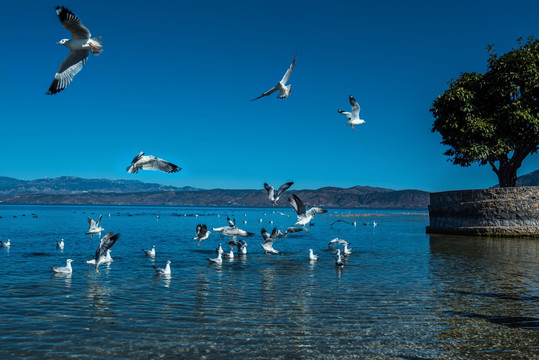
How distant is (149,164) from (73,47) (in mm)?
3865

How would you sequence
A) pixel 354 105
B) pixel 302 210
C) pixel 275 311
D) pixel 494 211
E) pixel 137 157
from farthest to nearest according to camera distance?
pixel 494 211 < pixel 354 105 < pixel 302 210 < pixel 137 157 < pixel 275 311

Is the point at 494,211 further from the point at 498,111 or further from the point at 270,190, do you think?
the point at 270,190

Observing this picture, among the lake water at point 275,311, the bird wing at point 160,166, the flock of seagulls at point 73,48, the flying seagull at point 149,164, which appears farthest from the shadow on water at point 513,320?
the flock of seagulls at point 73,48

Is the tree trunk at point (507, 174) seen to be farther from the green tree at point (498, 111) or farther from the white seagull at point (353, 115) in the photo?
the white seagull at point (353, 115)

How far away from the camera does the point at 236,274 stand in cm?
1683

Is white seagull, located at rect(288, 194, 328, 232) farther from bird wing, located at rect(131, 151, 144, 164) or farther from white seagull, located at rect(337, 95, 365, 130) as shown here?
bird wing, located at rect(131, 151, 144, 164)

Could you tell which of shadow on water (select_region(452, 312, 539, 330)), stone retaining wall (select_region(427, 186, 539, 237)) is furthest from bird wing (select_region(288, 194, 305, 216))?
A: stone retaining wall (select_region(427, 186, 539, 237))

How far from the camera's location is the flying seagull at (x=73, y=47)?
33.2ft

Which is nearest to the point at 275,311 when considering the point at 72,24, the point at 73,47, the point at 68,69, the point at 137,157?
the point at 137,157

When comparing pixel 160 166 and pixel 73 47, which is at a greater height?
pixel 73 47

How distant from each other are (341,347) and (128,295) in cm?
708

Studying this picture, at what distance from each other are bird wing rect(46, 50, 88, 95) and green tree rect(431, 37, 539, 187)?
28442 millimetres

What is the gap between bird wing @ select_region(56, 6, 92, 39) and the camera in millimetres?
10086

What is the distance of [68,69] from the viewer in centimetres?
1123
